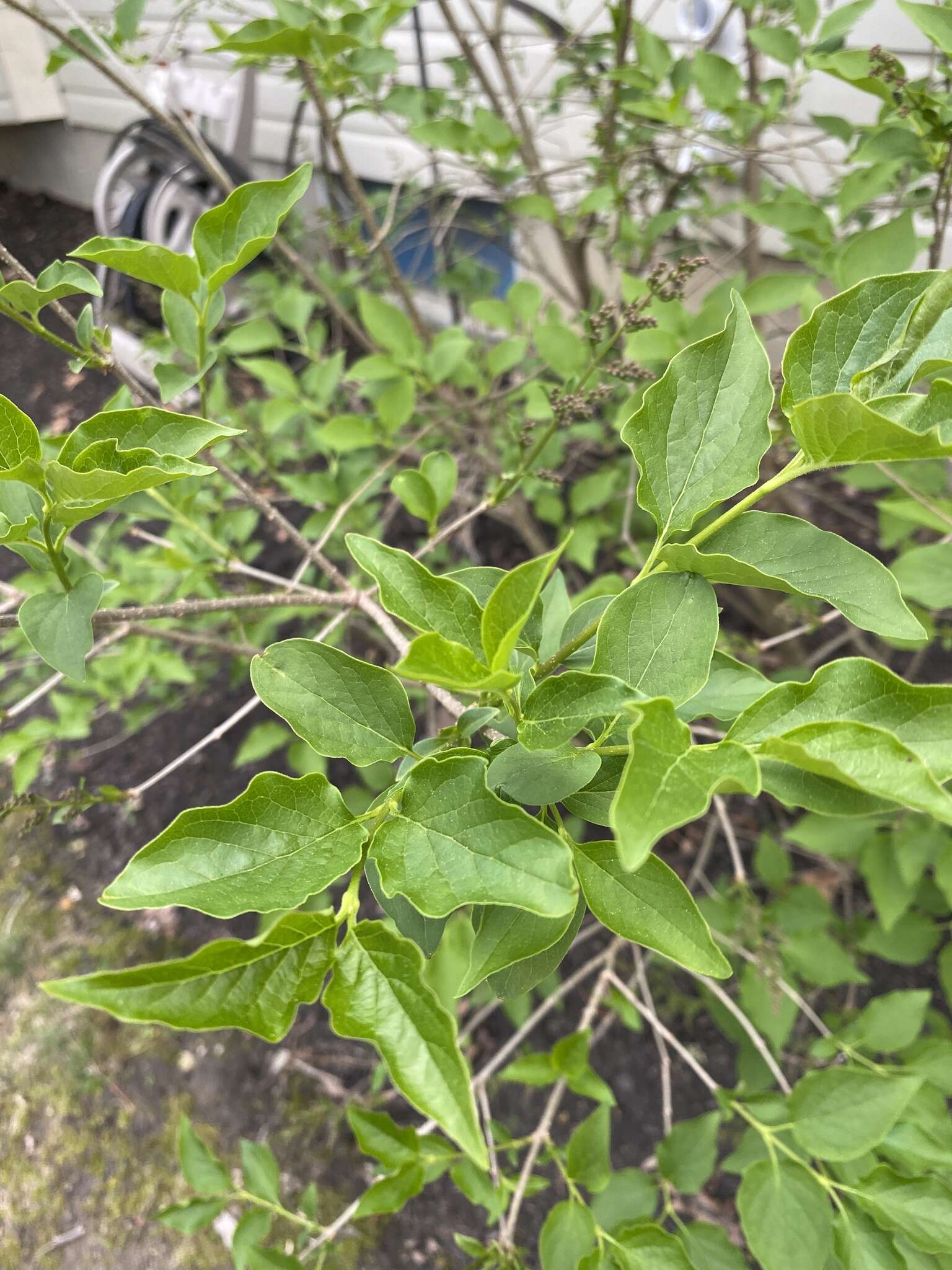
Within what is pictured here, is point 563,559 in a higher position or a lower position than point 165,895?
lower

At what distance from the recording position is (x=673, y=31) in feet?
7.69

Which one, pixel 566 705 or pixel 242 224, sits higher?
pixel 242 224

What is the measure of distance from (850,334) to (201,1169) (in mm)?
1271

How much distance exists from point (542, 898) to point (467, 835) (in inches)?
2.5

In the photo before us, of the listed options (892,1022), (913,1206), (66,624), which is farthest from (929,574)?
(66,624)

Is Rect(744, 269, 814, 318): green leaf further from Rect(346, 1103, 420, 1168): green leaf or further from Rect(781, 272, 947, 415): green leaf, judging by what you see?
Rect(346, 1103, 420, 1168): green leaf

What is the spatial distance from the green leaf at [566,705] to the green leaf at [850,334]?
0.22 metres

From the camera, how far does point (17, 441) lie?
57 cm

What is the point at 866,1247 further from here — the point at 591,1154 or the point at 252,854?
the point at 252,854

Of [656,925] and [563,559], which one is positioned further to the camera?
[563,559]

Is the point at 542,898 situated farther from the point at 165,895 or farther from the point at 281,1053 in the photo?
the point at 281,1053

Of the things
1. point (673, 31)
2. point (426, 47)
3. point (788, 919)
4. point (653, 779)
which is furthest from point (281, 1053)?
point (426, 47)

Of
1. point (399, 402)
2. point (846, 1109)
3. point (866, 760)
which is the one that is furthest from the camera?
point (399, 402)

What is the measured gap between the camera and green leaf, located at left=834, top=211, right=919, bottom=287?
95 centimetres
